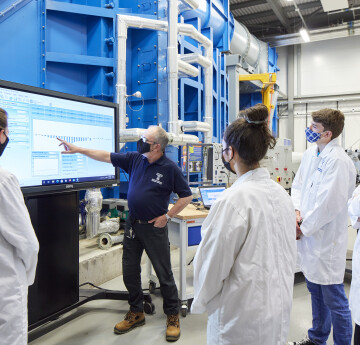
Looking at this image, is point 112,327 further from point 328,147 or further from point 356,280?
point 328,147

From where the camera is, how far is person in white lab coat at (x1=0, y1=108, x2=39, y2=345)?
118cm

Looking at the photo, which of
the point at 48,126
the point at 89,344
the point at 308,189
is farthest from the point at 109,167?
the point at 308,189

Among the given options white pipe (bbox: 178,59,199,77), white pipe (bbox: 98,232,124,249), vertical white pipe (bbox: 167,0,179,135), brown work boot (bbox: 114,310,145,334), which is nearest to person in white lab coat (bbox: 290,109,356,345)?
brown work boot (bbox: 114,310,145,334)

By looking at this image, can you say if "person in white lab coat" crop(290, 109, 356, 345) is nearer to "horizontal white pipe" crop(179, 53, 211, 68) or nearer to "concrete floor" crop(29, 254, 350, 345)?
"concrete floor" crop(29, 254, 350, 345)

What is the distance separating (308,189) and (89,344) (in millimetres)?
1851

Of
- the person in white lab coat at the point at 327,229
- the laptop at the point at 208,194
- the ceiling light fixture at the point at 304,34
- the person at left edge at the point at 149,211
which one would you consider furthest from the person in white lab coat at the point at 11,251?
the ceiling light fixture at the point at 304,34

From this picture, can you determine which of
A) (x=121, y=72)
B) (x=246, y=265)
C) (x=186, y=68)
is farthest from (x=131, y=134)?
(x=246, y=265)

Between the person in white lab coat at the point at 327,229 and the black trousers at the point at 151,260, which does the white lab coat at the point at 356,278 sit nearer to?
the person in white lab coat at the point at 327,229

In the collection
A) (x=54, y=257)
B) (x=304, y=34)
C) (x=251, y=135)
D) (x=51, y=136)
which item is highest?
(x=304, y=34)

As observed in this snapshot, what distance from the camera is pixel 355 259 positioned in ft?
5.47

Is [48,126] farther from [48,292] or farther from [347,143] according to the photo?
[347,143]

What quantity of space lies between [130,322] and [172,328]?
0.33m

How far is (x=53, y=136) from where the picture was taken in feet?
6.96

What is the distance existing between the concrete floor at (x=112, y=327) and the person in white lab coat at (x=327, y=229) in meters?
0.56
